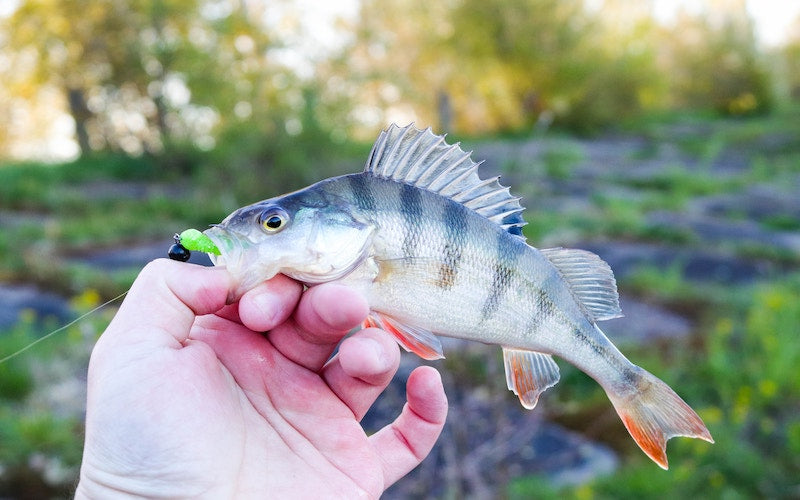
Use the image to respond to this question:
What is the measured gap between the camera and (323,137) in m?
8.52

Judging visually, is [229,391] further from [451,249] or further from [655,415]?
[655,415]

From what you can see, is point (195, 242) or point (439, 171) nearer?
point (195, 242)

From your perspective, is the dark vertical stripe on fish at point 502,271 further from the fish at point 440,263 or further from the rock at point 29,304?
the rock at point 29,304

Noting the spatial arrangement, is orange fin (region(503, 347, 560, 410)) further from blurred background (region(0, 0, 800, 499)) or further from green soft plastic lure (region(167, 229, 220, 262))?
blurred background (region(0, 0, 800, 499))

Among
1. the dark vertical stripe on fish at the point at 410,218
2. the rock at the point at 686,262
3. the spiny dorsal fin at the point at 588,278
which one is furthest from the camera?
the rock at the point at 686,262

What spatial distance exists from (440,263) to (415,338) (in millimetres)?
190

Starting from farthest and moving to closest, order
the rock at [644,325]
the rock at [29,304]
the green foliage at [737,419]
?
the rock at [644,325], the rock at [29,304], the green foliage at [737,419]

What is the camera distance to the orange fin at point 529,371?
1.76 meters

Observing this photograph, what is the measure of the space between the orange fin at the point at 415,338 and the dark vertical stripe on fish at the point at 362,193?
261 mm

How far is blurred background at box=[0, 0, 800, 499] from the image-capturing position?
387cm

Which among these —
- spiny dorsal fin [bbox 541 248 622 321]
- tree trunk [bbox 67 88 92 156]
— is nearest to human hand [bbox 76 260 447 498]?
spiny dorsal fin [bbox 541 248 622 321]

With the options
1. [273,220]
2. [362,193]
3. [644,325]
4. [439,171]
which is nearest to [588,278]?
[439,171]

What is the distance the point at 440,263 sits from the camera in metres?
1.59

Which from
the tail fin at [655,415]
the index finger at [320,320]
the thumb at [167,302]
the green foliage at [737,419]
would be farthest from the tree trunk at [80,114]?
the tail fin at [655,415]
